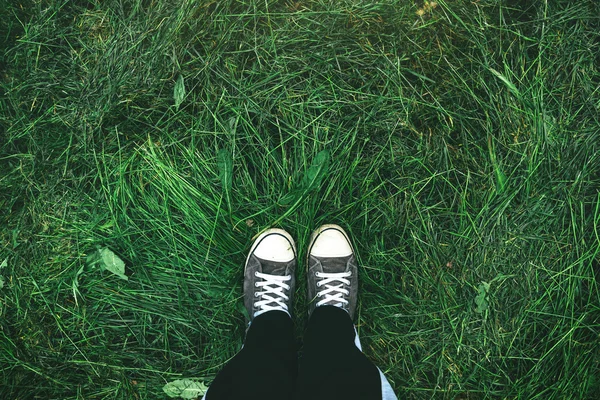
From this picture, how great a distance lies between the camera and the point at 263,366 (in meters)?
1.27

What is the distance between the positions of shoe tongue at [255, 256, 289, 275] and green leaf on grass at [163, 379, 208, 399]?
528 millimetres

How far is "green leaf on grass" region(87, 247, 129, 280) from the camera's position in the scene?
1.50 meters

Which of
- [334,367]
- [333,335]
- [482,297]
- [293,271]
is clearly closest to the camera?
[334,367]

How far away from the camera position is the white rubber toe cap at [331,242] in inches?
59.5

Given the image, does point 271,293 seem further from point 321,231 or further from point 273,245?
point 321,231

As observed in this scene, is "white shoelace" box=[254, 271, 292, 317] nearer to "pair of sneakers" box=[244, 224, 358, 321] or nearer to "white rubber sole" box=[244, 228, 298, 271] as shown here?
"pair of sneakers" box=[244, 224, 358, 321]

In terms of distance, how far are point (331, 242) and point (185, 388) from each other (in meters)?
0.84

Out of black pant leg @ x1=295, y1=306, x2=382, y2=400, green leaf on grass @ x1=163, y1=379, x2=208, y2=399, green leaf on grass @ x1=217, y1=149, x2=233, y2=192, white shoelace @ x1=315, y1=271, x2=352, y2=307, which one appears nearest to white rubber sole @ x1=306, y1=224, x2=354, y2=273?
white shoelace @ x1=315, y1=271, x2=352, y2=307

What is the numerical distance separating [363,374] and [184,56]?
1374 mm

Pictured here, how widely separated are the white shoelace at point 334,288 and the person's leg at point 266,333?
13cm

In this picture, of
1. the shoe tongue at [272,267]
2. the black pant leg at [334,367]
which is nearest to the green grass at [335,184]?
the shoe tongue at [272,267]

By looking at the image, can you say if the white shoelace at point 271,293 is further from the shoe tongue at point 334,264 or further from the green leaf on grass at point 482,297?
the green leaf on grass at point 482,297

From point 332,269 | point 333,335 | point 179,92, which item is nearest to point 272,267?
point 332,269

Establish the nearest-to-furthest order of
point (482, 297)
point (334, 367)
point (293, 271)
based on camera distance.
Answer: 1. point (334, 367)
2. point (482, 297)
3. point (293, 271)
